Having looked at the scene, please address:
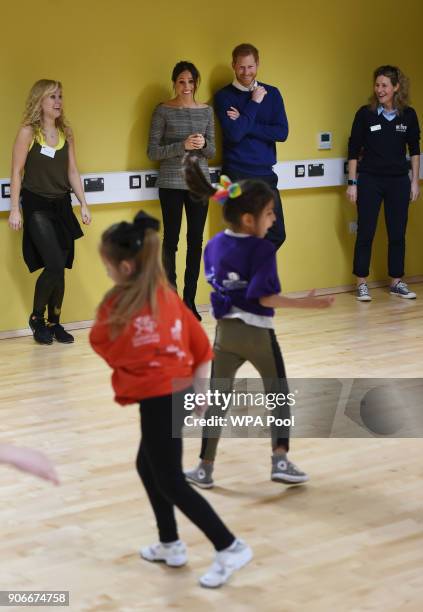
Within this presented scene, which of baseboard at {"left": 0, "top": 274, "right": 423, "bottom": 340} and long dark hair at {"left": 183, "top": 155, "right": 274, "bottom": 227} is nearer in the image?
long dark hair at {"left": 183, "top": 155, "right": 274, "bottom": 227}

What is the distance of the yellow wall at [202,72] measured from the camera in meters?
6.84

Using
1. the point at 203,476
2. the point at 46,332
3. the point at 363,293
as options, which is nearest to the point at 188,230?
the point at 46,332

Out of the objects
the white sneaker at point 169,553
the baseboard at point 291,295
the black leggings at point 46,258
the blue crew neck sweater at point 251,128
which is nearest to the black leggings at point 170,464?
the white sneaker at point 169,553

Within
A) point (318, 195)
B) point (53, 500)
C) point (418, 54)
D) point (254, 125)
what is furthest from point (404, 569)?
point (418, 54)

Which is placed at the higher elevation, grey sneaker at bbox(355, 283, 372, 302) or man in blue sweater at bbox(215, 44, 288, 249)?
man in blue sweater at bbox(215, 44, 288, 249)

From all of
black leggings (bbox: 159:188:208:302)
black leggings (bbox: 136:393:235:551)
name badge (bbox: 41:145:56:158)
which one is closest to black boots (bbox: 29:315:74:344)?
black leggings (bbox: 159:188:208:302)

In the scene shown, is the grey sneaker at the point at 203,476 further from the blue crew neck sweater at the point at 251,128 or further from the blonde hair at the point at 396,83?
the blonde hair at the point at 396,83

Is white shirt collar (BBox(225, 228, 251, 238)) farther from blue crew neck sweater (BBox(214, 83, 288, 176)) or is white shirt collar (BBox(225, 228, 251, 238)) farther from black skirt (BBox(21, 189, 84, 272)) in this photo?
blue crew neck sweater (BBox(214, 83, 288, 176))

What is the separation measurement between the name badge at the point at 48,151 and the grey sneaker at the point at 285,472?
10.5ft

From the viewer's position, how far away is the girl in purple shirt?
12.4 feet

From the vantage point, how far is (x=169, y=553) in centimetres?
338

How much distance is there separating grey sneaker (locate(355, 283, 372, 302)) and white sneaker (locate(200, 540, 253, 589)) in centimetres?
481

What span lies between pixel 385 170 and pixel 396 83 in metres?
0.67

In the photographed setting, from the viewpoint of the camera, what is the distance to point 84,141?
7.06 meters
